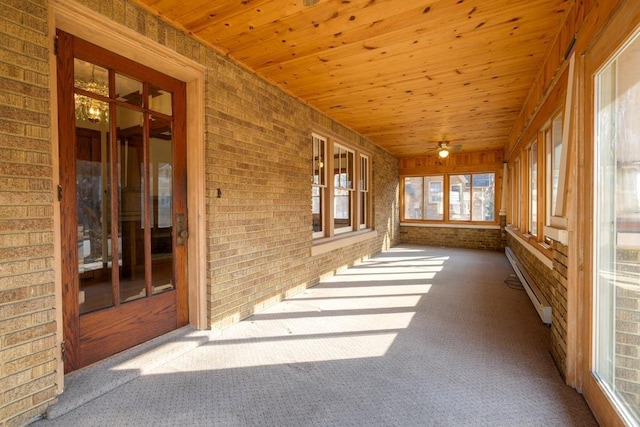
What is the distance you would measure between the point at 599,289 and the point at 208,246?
279cm

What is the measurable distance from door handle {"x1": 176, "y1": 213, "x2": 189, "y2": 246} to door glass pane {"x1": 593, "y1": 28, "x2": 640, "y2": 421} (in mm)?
2935

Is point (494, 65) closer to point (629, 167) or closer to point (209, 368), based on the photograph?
point (629, 167)

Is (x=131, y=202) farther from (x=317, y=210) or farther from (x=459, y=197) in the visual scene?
(x=459, y=197)

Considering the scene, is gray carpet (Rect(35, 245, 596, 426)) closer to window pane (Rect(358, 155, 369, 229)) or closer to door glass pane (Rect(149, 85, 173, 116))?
door glass pane (Rect(149, 85, 173, 116))

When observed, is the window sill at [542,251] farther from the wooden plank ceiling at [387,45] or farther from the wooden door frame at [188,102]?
the wooden door frame at [188,102]

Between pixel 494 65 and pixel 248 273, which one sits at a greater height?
Answer: pixel 494 65

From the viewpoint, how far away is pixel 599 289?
1.82 meters

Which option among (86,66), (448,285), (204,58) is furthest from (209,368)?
(448,285)

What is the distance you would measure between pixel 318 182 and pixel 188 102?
2489 millimetres

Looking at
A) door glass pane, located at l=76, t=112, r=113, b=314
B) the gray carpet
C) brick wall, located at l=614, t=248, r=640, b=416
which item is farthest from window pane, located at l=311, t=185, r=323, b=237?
brick wall, located at l=614, t=248, r=640, b=416

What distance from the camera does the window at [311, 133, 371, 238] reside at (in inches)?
194

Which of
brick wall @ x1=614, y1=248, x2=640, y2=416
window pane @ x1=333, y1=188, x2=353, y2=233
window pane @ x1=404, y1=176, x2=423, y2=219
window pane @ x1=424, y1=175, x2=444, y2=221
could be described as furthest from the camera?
window pane @ x1=404, y1=176, x2=423, y2=219

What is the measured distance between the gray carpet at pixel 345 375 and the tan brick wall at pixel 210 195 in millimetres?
335

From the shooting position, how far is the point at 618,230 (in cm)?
167
